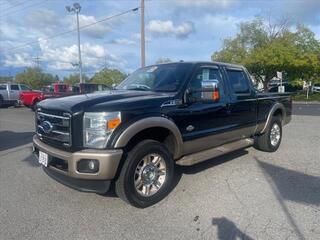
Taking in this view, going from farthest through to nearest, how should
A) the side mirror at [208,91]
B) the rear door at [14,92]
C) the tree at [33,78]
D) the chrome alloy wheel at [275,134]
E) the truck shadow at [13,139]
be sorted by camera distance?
the tree at [33,78], the rear door at [14,92], the truck shadow at [13,139], the chrome alloy wheel at [275,134], the side mirror at [208,91]

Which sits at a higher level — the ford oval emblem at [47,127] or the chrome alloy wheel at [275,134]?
the ford oval emblem at [47,127]

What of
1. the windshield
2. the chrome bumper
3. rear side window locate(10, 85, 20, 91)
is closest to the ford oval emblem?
the chrome bumper

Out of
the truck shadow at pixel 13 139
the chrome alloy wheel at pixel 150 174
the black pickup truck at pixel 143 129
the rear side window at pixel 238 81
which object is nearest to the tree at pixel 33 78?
the truck shadow at pixel 13 139

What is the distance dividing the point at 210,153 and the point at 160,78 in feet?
4.79

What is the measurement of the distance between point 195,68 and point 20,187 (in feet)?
10.8

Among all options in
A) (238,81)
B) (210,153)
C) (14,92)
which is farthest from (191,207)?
(14,92)

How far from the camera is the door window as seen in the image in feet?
15.1

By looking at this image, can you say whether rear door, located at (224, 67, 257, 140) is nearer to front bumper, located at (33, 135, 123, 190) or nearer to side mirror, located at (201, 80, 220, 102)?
side mirror, located at (201, 80, 220, 102)

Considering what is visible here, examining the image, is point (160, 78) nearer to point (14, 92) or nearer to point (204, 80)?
point (204, 80)

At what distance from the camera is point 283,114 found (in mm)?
7352

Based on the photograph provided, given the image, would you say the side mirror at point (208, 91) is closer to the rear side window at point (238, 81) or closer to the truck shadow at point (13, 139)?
the rear side window at point (238, 81)

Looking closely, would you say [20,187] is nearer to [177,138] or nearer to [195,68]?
[177,138]

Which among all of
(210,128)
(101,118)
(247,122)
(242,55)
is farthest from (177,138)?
(242,55)

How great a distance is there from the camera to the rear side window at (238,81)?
572 cm
